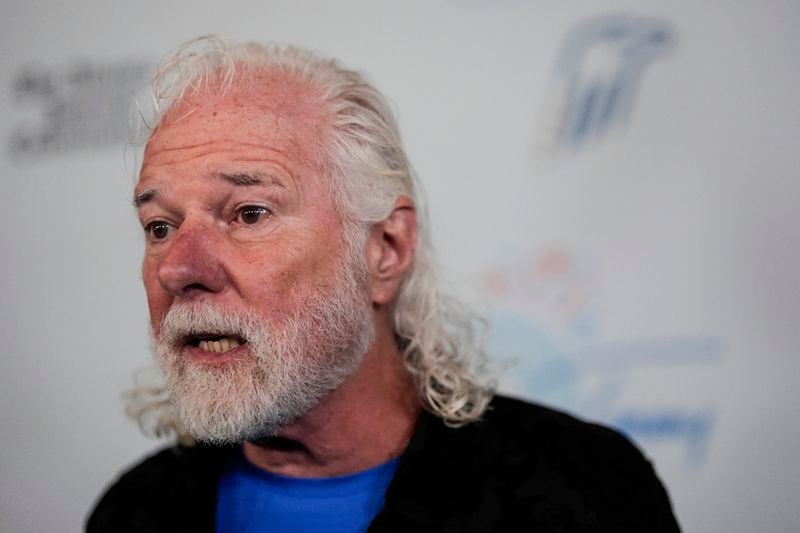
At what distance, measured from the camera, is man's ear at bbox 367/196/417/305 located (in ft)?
4.60

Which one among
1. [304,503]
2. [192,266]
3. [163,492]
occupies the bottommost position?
[163,492]

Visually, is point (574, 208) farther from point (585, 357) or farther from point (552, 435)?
point (552, 435)

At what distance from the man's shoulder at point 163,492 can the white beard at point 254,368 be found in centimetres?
19

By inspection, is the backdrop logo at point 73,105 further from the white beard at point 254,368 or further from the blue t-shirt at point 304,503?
the blue t-shirt at point 304,503

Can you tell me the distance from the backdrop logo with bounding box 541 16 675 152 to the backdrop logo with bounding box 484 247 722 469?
301 mm

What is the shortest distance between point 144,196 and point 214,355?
30 cm

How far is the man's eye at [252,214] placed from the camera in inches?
49.4

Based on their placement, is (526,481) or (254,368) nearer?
(254,368)

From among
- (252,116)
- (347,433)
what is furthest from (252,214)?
(347,433)

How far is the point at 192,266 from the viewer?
3.89 feet

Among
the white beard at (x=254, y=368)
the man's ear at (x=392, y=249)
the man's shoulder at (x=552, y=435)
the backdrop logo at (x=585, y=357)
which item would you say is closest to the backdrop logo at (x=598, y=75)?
the backdrop logo at (x=585, y=357)

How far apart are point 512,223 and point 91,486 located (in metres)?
1.36

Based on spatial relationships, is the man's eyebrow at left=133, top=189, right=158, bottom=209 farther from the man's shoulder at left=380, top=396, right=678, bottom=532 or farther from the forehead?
the man's shoulder at left=380, top=396, right=678, bottom=532

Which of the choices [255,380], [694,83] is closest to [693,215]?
[694,83]
